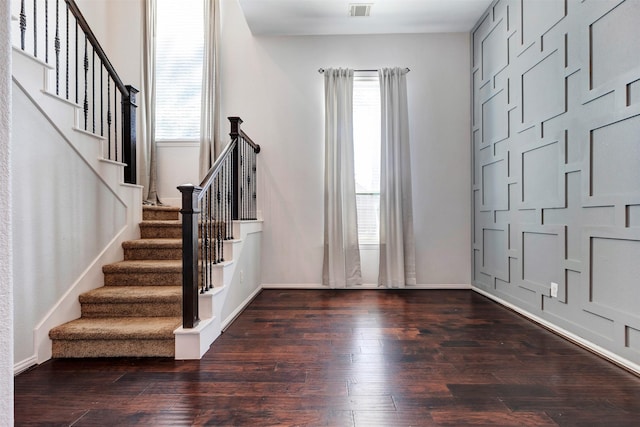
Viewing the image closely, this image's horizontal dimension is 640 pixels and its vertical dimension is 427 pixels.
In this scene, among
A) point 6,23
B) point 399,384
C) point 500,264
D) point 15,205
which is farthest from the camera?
point 500,264

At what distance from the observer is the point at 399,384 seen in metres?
1.90

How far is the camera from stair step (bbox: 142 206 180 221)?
359cm

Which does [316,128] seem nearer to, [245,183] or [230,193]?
[245,183]

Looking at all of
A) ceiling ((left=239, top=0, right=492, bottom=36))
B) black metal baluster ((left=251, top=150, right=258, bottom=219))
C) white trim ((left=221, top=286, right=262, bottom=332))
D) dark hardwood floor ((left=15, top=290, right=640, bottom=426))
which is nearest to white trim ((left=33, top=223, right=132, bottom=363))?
dark hardwood floor ((left=15, top=290, right=640, bottom=426))

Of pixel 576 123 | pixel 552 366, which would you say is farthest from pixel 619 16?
pixel 552 366

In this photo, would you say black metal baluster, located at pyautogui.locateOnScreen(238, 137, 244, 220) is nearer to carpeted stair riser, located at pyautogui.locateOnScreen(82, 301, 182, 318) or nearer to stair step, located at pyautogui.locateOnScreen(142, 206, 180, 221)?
stair step, located at pyautogui.locateOnScreen(142, 206, 180, 221)

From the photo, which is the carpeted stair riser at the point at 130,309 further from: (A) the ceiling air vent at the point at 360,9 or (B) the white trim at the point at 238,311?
(A) the ceiling air vent at the point at 360,9

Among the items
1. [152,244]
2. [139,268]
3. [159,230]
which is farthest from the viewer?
[159,230]

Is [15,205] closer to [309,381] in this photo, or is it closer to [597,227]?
[309,381]

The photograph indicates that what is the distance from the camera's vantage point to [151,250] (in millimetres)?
3133

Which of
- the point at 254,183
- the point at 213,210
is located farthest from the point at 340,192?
the point at 213,210

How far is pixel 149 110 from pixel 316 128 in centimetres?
209

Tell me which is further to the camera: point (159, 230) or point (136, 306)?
point (159, 230)

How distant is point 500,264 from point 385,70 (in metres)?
2.61
